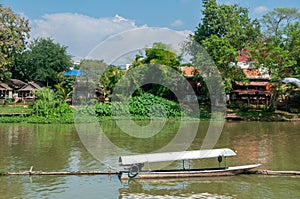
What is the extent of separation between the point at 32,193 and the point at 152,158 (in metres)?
3.24

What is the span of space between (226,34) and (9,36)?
17.7m

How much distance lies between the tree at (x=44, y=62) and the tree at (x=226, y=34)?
13.0m

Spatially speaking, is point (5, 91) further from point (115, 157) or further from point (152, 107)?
point (115, 157)

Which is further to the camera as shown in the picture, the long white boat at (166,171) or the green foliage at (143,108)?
the green foliage at (143,108)

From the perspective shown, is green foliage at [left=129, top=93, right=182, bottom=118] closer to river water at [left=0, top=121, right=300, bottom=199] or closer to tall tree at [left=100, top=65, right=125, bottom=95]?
tall tree at [left=100, top=65, right=125, bottom=95]

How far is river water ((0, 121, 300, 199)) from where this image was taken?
995 centimetres

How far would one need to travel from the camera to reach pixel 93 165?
511 inches

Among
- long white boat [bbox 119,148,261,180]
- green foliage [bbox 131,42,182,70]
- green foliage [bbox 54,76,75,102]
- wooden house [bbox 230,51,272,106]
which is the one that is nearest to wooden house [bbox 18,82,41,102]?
green foliage [bbox 54,76,75,102]

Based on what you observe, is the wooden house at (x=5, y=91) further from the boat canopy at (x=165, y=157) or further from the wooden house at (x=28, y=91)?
the boat canopy at (x=165, y=157)

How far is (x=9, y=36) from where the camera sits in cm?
3294

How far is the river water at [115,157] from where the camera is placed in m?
9.95

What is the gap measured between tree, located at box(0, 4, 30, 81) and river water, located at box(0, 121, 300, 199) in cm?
1080

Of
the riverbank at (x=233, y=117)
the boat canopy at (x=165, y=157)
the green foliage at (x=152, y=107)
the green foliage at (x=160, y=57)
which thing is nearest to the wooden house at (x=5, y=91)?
the riverbank at (x=233, y=117)

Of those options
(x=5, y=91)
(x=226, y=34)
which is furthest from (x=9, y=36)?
(x=226, y=34)
